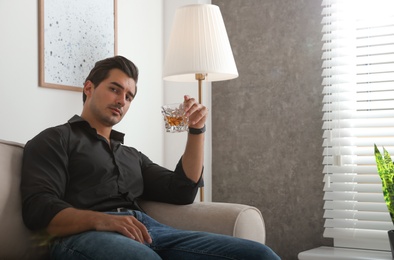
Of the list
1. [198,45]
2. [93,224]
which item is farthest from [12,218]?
[198,45]

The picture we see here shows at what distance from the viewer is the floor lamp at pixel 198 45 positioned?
3.08m

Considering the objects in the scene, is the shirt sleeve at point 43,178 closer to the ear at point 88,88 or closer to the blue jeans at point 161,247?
the blue jeans at point 161,247

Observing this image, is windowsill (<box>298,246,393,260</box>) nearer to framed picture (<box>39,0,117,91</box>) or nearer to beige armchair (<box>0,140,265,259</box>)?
beige armchair (<box>0,140,265,259</box>)

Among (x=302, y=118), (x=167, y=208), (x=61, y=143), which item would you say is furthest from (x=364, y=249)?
(x=61, y=143)

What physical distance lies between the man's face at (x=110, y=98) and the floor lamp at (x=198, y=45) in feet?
1.88

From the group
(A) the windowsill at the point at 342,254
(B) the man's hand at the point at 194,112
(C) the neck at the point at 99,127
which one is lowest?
(A) the windowsill at the point at 342,254

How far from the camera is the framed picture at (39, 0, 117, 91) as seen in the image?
9.25 feet

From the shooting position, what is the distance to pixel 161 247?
214 cm

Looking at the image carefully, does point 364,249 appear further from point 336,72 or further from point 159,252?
point 159,252

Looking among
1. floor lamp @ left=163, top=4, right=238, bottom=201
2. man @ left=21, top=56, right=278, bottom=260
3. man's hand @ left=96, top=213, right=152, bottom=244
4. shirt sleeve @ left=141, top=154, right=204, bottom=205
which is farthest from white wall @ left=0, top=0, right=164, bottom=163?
man's hand @ left=96, top=213, right=152, bottom=244

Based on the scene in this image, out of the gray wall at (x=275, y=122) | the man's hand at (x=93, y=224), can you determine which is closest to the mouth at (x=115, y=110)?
the man's hand at (x=93, y=224)

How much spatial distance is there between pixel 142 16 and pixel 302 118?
3.74ft

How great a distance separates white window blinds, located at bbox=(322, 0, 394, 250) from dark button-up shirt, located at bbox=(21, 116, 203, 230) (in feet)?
3.76

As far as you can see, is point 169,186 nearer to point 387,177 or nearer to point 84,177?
point 84,177
